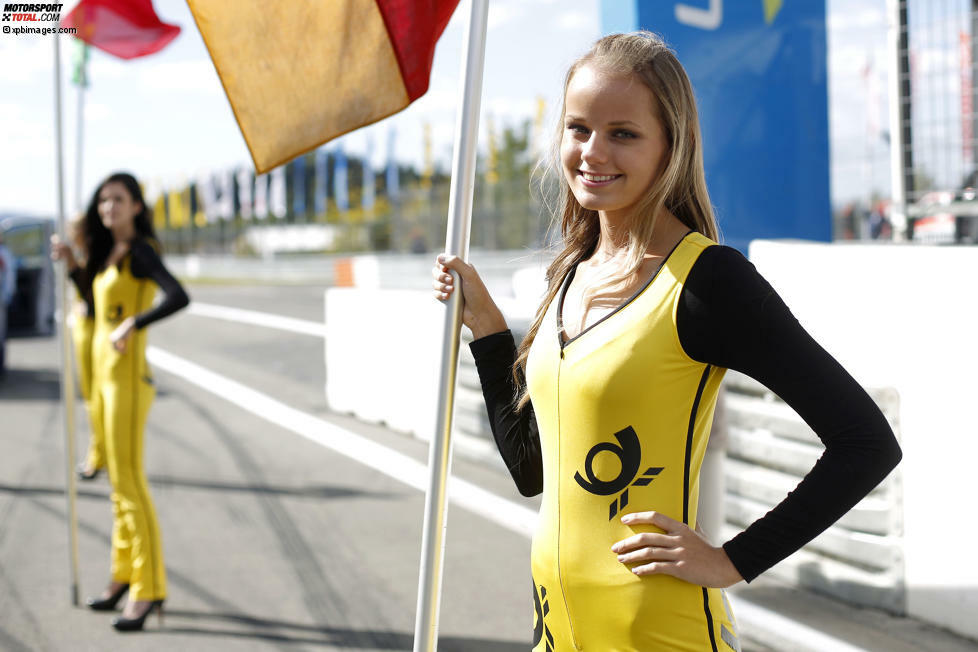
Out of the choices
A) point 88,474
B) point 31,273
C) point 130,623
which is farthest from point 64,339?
point 31,273

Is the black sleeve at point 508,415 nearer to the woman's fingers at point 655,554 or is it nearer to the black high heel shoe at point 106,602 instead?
the woman's fingers at point 655,554

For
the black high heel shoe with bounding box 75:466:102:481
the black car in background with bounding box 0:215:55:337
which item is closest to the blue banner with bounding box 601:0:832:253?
the black high heel shoe with bounding box 75:466:102:481

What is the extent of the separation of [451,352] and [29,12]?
3.74 metres

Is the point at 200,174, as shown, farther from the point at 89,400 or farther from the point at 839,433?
the point at 839,433

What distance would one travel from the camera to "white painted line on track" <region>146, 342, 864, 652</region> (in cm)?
409

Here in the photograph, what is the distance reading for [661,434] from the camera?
1.66m

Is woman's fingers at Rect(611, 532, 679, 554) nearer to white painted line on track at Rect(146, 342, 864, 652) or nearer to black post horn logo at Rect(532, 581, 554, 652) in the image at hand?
black post horn logo at Rect(532, 581, 554, 652)

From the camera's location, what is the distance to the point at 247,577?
5238 millimetres

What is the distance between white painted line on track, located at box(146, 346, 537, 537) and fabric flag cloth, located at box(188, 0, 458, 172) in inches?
69.0

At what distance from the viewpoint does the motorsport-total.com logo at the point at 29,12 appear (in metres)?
4.65

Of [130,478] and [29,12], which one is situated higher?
[29,12]

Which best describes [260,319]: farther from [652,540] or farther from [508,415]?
[652,540]

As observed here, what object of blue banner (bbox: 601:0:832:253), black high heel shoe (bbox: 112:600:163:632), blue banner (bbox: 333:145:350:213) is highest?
blue banner (bbox: 333:145:350:213)

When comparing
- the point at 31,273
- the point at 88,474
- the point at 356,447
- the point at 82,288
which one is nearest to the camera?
the point at 82,288
